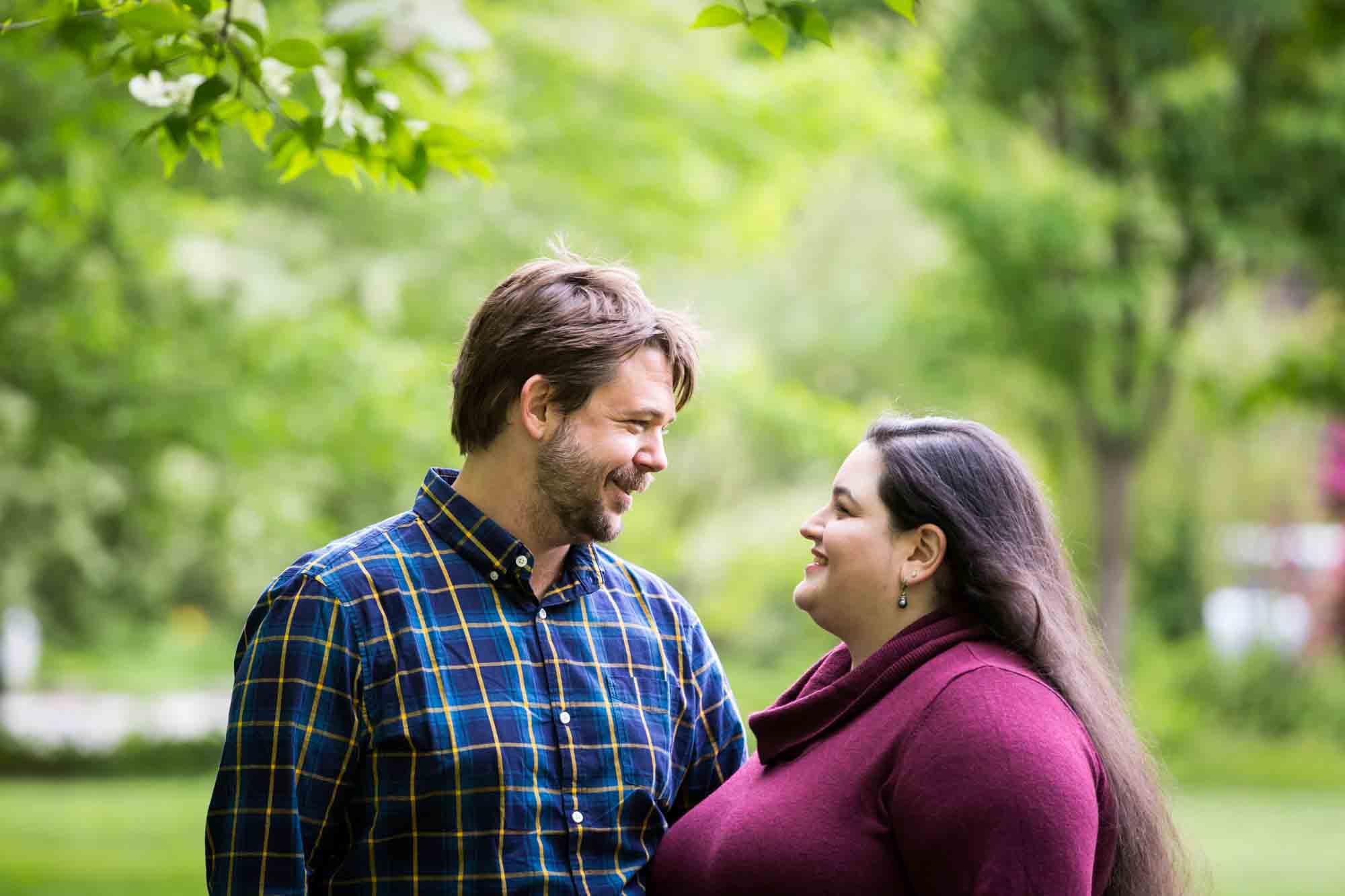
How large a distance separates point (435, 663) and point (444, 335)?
6.74 m

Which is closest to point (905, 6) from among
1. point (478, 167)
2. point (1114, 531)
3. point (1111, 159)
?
Answer: point (478, 167)

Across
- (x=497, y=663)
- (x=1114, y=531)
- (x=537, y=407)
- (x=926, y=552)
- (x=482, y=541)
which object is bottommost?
(x=497, y=663)

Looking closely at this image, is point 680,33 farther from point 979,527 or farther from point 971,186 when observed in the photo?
point 979,527

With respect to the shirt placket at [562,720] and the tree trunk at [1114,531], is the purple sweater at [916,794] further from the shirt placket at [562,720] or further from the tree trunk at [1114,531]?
the tree trunk at [1114,531]

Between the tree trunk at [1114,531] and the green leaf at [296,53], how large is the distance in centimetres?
1201

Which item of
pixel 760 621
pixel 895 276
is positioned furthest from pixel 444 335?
pixel 760 621

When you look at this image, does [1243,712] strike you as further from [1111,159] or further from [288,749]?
[288,749]

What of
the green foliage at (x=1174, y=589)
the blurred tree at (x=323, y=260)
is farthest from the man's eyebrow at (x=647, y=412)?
the green foliage at (x=1174, y=589)

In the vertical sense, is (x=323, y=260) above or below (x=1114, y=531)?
above

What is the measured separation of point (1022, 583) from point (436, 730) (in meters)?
1.09

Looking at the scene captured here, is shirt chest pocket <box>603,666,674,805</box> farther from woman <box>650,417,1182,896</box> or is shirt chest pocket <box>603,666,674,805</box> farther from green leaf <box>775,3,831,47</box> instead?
green leaf <box>775,3,831,47</box>

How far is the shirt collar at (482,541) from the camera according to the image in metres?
2.93

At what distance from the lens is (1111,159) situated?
41.4 feet

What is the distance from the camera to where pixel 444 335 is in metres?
9.36
